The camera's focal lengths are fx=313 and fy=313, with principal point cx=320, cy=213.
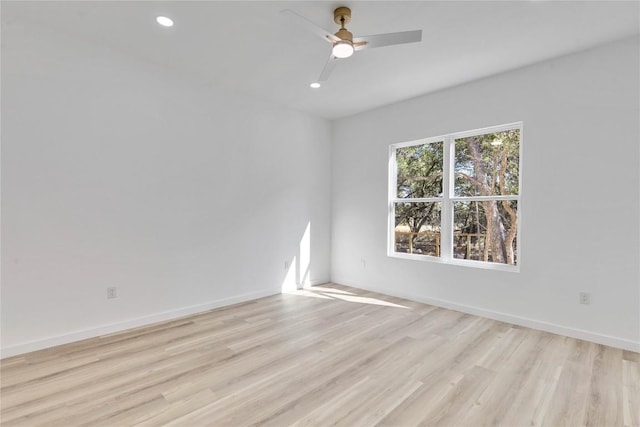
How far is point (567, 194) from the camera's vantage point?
315 cm

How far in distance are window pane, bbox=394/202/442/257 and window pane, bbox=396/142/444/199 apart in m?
0.18

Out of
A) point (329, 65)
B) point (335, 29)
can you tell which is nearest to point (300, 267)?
point (329, 65)

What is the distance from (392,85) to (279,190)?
2110 millimetres

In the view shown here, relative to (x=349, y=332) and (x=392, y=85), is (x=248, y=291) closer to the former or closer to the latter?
(x=349, y=332)

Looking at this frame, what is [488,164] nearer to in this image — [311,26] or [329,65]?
[329,65]

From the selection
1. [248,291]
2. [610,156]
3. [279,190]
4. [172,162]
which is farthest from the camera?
[279,190]

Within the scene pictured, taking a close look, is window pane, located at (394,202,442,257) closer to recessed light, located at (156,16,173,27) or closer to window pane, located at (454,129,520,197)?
window pane, located at (454,129,520,197)

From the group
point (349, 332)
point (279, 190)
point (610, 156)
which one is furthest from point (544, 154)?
point (279, 190)

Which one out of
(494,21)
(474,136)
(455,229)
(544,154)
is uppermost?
(494,21)

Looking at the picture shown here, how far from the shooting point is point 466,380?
231 cm

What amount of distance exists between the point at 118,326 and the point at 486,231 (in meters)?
4.25

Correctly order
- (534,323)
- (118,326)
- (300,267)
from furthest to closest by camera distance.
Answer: (300,267), (534,323), (118,326)

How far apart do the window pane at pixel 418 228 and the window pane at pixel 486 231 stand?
277 millimetres

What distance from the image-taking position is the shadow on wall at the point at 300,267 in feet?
15.8
